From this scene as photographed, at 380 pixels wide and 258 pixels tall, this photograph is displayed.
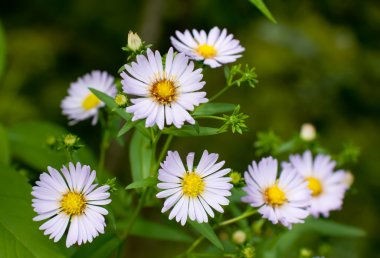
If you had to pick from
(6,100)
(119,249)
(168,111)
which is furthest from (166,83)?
(6,100)

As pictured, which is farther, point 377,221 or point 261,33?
point 261,33

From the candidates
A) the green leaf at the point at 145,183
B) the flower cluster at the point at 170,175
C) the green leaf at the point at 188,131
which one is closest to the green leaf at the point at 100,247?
the flower cluster at the point at 170,175

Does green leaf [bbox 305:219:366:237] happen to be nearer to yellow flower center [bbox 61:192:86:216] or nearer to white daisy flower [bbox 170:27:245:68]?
white daisy flower [bbox 170:27:245:68]

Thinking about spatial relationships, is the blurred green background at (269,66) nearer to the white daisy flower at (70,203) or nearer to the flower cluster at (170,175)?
the flower cluster at (170,175)

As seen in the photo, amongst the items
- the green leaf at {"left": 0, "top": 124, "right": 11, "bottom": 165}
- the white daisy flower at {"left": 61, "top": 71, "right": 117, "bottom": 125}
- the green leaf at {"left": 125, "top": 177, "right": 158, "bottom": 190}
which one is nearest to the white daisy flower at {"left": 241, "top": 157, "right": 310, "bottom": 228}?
the green leaf at {"left": 125, "top": 177, "right": 158, "bottom": 190}

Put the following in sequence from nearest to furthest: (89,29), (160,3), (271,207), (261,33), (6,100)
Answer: (271,207) < (160,3) < (6,100) < (89,29) < (261,33)

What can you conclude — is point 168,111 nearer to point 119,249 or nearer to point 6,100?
point 119,249

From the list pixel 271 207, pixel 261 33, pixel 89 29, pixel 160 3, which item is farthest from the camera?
pixel 261 33
